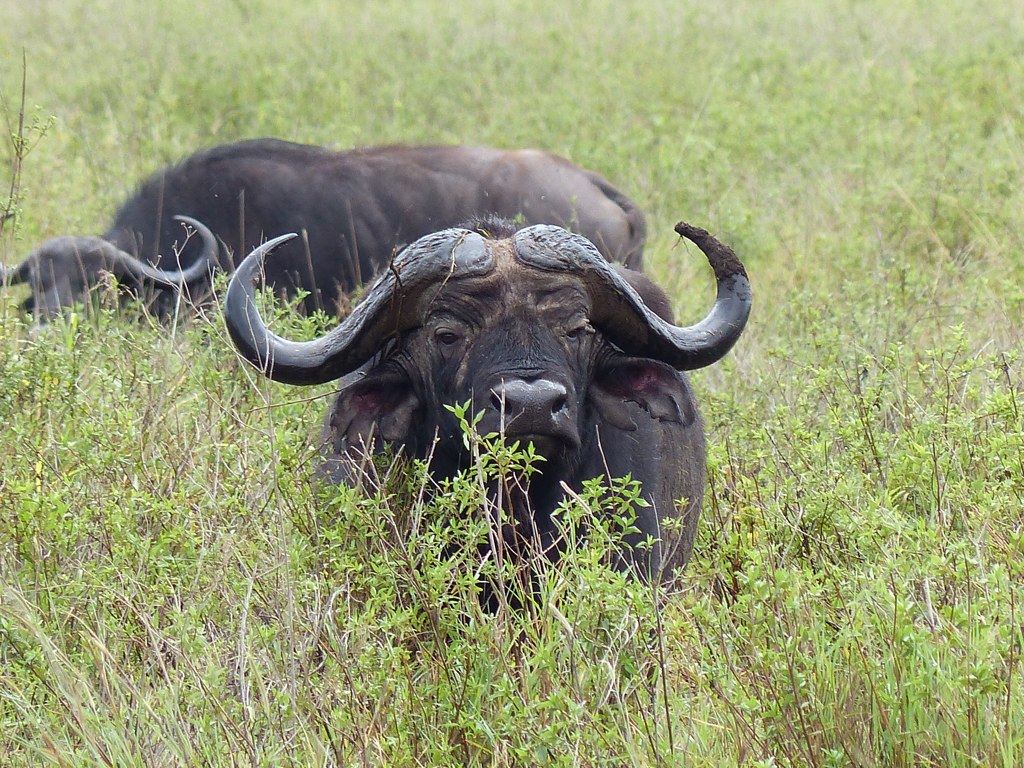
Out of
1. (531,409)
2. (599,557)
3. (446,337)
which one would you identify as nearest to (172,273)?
(446,337)

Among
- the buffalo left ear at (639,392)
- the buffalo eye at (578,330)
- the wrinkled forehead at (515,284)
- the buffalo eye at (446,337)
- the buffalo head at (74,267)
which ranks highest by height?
the wrinkled forehead at (515,284)

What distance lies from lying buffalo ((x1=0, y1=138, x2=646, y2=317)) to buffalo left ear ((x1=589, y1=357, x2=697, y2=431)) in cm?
Result: 409

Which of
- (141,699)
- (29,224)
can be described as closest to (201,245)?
(29,224)

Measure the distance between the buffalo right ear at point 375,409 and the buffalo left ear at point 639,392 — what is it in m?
0.60

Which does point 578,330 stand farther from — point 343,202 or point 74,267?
point 343,202

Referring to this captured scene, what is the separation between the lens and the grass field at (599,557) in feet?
10.3

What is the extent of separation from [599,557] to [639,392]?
150 centimetres

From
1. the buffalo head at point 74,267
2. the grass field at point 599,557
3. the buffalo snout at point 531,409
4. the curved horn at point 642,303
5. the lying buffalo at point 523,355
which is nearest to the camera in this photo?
the grass field at point 599,557

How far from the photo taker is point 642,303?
469cm

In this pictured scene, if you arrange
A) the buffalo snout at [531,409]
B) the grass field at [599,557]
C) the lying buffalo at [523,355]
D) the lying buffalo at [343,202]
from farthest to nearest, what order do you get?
the lying buffalo at [343,202] → the lying buffalo at [523,355] → the buffalo snout at [531,409] → the grass field at [599,557]

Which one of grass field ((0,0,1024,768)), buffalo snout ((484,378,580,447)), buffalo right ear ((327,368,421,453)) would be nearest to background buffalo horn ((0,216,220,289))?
grass field ((0,0,1024,768))

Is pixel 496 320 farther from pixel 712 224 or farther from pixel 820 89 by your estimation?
pixel 820 89

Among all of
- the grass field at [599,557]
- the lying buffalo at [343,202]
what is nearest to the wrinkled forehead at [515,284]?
the grass field at [599,557]

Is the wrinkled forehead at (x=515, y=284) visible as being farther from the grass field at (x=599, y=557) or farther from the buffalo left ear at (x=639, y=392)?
the grass field at (x=599, y=557)
